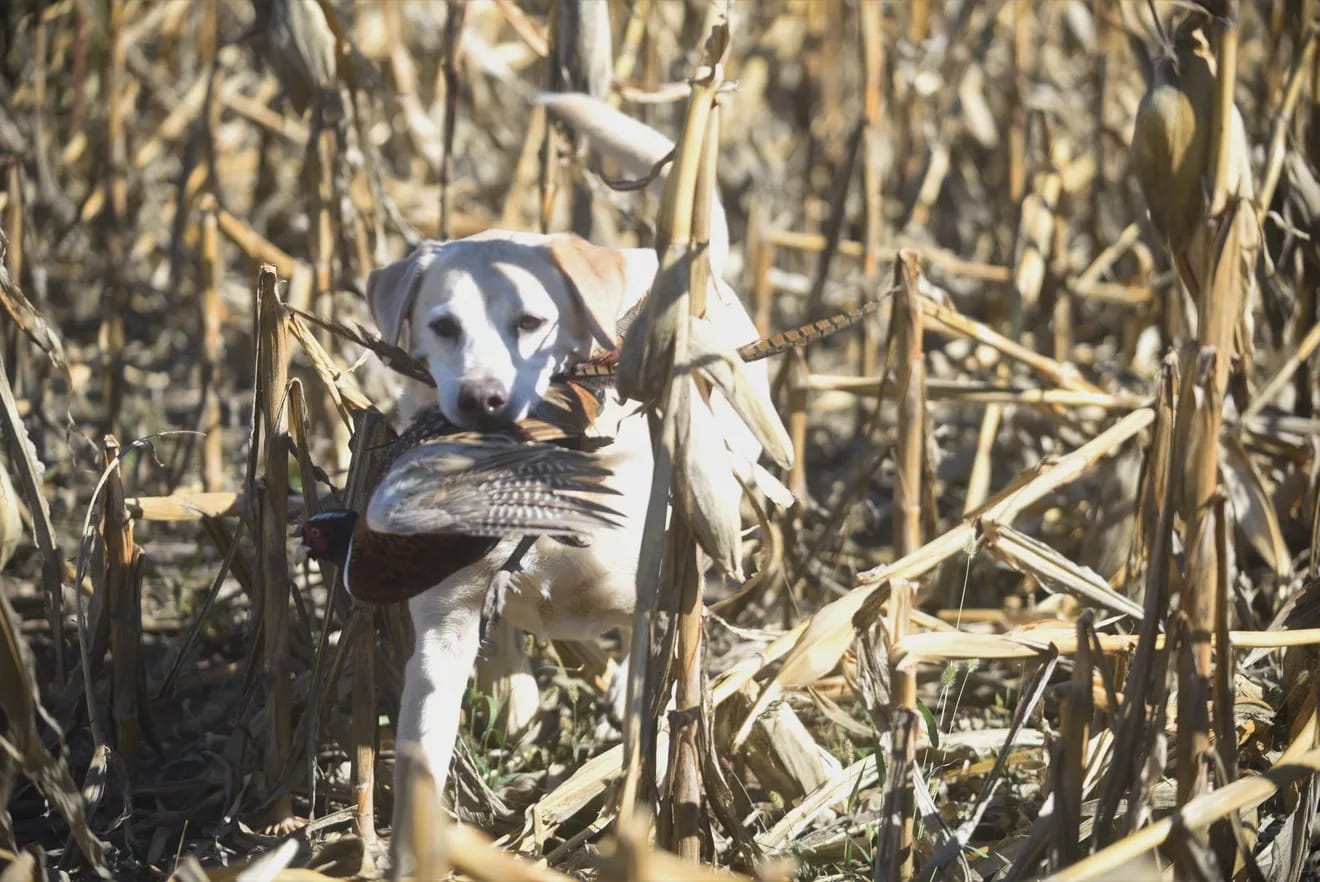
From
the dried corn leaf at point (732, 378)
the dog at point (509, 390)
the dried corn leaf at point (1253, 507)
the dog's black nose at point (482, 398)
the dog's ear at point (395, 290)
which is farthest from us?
the dried corn leaf at point (1253, 507)

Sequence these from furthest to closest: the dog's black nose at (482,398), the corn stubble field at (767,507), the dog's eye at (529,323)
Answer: the dog's eye at (529,323)
the dog's black nose at (482,398)
the corn stubble field at (767,507)

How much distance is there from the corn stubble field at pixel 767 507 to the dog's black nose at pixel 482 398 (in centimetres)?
24

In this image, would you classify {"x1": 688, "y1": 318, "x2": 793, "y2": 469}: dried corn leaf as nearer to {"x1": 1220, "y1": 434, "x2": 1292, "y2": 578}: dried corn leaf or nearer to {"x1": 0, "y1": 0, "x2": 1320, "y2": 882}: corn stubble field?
{"x1": 0, "y1": 0, "x2": 1320, "y2": 882}: corn stubble field

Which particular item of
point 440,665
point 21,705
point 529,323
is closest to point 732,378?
point 529,323

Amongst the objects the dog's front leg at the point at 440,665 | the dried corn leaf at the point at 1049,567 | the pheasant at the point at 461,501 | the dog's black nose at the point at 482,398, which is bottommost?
the dog's front leg at the point at 440,665

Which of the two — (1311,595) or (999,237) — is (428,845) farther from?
(999,237)

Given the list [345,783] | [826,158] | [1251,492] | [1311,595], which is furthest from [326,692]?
[826,158]

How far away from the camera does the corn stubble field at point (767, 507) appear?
76.2 inches

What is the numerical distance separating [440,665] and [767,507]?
1.22 meters

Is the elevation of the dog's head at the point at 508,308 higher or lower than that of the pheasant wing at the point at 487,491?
higher

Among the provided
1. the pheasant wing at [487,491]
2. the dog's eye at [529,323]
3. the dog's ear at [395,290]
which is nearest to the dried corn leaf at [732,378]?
the pheasant wing at [487,491]

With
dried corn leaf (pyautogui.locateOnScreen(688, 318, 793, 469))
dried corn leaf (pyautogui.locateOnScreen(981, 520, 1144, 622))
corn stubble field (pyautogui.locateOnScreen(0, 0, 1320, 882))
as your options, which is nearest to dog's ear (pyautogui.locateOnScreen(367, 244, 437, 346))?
corn stubble field (pyautogui.locateOnScreen(0, 0, 1320, 882))

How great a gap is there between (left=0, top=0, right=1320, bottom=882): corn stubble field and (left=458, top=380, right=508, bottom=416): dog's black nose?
0.80ft

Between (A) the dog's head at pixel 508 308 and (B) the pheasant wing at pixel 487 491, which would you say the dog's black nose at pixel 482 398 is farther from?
(B) the pheasant wing at pixel 487 491
